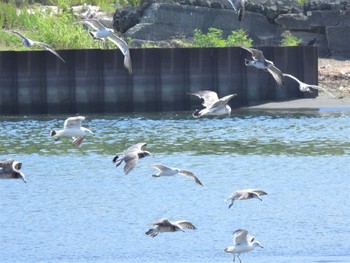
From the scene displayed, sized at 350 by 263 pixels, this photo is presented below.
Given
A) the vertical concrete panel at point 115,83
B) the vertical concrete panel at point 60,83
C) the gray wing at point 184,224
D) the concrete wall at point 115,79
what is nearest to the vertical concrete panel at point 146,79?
the concrete wall at point 115,79

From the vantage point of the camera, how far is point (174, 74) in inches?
2077

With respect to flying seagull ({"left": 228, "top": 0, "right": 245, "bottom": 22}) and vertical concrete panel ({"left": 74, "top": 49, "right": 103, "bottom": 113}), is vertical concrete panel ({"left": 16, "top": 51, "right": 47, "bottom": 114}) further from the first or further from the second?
flying seagull ({"left": 228, "top": 0, "right": 245, "bottom": 22})

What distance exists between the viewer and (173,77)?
52.8 metres

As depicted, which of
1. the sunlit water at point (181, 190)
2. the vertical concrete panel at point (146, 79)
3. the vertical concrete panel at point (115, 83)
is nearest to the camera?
the sunlit water at point (181, 190)

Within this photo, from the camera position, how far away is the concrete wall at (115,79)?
5241 cm

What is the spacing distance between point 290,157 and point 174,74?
10.4 meters

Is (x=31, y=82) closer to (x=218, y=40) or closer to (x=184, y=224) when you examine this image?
(x=218, y=40)

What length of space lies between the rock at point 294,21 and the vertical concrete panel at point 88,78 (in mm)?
10394

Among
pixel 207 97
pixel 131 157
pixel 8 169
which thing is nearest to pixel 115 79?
pixel 207 97

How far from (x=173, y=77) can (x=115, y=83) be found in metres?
2.19

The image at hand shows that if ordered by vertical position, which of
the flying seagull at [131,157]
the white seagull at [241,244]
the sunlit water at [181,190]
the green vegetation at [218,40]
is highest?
the green vegetation at [218,40]

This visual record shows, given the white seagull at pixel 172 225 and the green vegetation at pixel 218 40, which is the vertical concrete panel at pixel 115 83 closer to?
the green vegetation at pixel 218 40

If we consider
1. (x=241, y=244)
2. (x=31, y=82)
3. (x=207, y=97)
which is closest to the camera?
(x=241, y=244)

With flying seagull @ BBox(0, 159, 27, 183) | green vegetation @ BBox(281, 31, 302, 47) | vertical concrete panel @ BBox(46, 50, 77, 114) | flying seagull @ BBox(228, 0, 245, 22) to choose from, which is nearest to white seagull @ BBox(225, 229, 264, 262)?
flying seagull @ BBox(0, 159, 27, 183)
